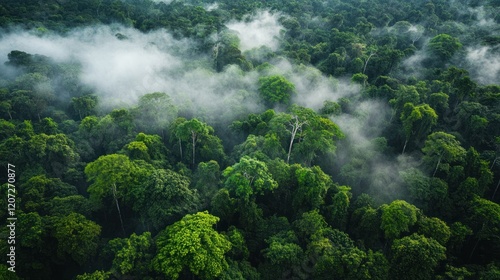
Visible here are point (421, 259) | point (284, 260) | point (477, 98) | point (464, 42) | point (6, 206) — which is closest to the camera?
point (421, 259)

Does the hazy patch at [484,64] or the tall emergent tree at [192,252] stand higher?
→ the hazy patch at [484,64]

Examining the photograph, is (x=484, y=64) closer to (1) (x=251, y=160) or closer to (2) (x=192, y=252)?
(1) (x=251, y=160)

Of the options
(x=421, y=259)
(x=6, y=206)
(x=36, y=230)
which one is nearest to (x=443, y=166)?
(x=421, y=259)

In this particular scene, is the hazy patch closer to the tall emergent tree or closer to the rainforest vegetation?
the rainforest vegetation

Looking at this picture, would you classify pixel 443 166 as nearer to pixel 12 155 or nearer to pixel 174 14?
pixel 12 155

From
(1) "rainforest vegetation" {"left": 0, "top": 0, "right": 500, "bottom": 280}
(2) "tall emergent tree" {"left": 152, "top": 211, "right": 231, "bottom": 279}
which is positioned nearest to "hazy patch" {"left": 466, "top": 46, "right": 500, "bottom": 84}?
(1) "rainforest vegetation" {"left": 0, "top": 0, "right": 500, "bottom": 280}

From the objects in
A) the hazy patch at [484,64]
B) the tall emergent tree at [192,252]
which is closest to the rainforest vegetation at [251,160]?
the tall emergent tree at [192,252]

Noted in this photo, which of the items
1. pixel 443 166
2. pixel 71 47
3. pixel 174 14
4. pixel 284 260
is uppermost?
pixel 174 14

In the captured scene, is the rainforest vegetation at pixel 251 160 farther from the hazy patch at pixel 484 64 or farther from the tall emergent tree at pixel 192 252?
the hazy patch at pixel 484 64

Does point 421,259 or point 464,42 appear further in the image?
point 464,42
